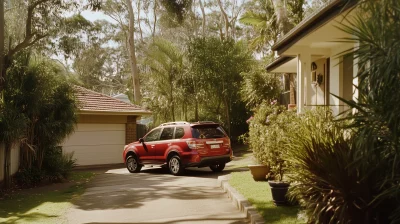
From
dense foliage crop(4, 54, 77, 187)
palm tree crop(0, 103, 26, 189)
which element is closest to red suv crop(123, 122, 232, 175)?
dense foliage crop(4, 54, 77, 187)

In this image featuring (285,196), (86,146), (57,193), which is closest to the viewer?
(285,196)

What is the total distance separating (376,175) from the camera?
5.30 metres

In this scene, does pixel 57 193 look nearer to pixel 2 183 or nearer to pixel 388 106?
pixel 2 183

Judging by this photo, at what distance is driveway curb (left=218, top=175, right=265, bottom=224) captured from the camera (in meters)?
7.44

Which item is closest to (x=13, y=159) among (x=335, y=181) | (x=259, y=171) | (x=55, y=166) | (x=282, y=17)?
(x=55, y=166)

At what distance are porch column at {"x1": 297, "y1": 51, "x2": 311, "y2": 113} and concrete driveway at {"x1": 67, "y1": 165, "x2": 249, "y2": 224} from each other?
344 centimetres

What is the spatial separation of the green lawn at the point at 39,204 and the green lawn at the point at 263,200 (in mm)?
3776

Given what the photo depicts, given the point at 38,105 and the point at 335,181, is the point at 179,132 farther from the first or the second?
the point at 335,181

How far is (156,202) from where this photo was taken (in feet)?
33.6

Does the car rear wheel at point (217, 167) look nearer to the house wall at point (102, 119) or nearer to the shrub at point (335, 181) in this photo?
the house wall at point (102, 119)

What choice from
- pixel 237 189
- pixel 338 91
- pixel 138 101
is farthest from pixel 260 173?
pixel 138 101

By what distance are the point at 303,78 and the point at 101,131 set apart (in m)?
13.0

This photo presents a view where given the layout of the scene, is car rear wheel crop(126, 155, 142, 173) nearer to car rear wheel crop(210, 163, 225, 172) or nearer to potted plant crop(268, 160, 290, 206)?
car rear wheel crop(210, 163, 225, 172)

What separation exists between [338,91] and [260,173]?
115 inches
